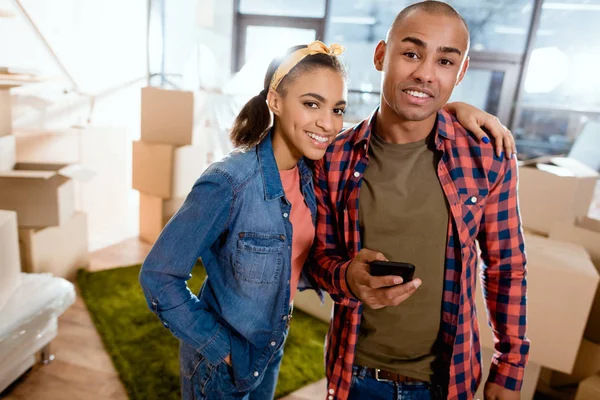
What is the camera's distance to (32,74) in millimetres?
2445

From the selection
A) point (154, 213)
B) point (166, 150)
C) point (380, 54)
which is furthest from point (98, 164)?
point (380, 54)

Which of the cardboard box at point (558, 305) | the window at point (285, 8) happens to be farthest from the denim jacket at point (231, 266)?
the window at point (285, 8)

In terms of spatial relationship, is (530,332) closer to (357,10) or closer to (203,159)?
(203,159)

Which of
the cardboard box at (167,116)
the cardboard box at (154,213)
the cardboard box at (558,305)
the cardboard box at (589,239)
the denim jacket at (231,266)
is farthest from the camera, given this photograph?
the cardboard box at (154,213)

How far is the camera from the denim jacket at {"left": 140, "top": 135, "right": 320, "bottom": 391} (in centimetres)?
91

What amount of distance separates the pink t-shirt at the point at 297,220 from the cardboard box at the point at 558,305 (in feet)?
2.56

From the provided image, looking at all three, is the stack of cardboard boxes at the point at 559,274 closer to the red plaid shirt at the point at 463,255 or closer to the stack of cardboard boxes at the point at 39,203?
the red plaid shirt at the point at 463,255

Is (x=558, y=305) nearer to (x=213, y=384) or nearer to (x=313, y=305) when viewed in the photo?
(x=213, y=384)

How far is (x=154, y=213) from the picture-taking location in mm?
3355

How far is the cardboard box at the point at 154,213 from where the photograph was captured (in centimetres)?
331

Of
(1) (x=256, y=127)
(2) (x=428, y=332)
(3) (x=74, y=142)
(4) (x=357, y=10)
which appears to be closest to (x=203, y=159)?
(3) (x=74, y=142)

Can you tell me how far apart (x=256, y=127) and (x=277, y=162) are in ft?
0.38

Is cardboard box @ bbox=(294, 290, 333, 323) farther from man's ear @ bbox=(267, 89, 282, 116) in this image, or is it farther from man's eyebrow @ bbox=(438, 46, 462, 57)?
man's eyebrow @ bbox=(438, 46, 462, 57)

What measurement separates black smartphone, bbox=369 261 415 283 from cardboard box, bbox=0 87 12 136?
2.22 meters
